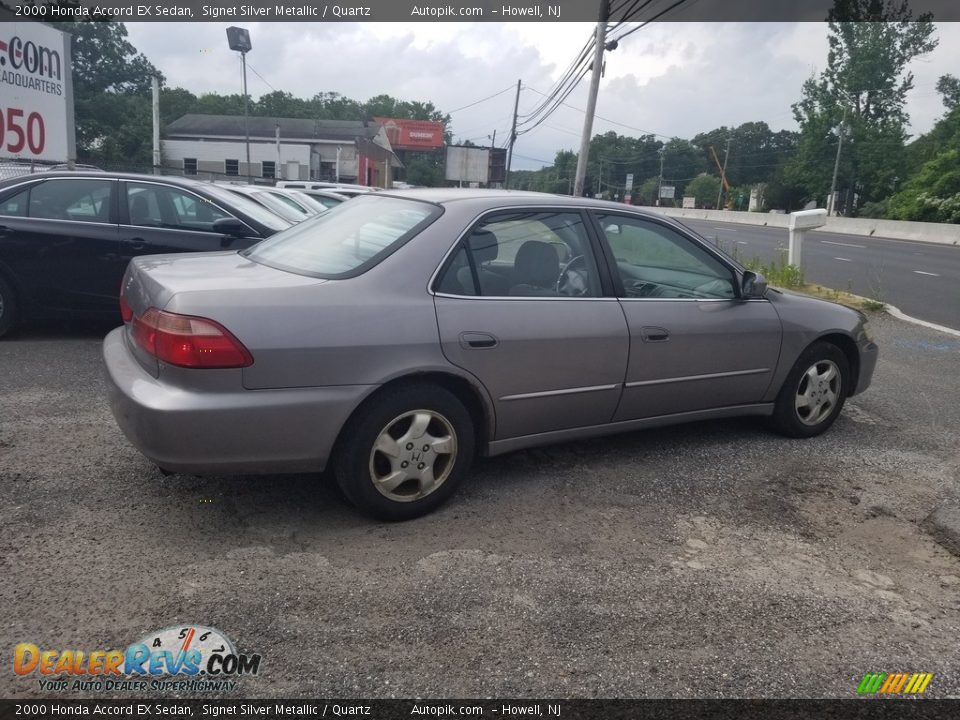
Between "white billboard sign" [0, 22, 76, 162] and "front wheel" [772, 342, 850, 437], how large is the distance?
14207mm

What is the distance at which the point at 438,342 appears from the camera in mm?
3580

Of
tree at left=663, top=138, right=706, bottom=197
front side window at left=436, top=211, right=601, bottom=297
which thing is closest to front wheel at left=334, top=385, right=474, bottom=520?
front side window at left=436, top=211, right=601, bottom=297

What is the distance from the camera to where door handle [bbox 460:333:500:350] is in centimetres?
366

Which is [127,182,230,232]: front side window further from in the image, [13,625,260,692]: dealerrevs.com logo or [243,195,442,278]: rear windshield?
[13,625,260,692]: dealerrevs.com logo

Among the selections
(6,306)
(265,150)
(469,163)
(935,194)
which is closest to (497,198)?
(6,306)

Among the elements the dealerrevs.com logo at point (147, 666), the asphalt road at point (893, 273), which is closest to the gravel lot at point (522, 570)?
the dealerrevs.com logo at point (147, 666)

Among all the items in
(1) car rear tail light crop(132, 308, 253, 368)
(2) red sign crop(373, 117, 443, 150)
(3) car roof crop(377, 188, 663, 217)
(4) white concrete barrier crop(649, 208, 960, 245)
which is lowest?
(1) car rear tail light crop(132, 308, 253, 368)

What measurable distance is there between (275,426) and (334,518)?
65cm

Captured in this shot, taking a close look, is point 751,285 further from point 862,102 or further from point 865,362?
point 862,102

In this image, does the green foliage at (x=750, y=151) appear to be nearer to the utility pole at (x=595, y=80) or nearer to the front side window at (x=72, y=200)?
the utility pole at (x=595, y=80)

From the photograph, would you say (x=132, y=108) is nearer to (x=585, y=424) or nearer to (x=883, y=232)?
(x=883, y=232)

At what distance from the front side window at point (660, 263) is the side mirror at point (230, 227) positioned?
12.9 ft

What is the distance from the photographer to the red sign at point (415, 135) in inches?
3514

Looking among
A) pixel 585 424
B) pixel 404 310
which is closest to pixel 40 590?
pixel 404 310
